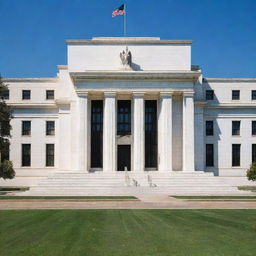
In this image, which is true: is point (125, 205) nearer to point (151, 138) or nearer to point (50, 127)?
point (151, 138)

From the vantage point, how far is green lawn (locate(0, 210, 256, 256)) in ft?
34.7

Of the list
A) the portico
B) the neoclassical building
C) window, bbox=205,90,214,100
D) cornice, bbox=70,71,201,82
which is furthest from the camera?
window, bbox=205,90,214,100

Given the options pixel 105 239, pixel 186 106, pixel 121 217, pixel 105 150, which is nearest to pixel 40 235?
pixel 105 239

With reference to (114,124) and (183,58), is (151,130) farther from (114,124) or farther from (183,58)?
(183,58)

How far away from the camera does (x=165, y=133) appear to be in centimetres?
4600

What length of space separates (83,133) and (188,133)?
13875mm

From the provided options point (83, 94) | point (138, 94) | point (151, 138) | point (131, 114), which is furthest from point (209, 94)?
point (83, 94)

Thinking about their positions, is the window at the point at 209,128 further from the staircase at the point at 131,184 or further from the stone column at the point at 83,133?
A: the stone column at the point at 83,133

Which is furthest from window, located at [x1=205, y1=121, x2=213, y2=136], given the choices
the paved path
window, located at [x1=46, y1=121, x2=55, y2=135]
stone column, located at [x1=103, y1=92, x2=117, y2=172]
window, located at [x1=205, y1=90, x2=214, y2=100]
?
the paved path

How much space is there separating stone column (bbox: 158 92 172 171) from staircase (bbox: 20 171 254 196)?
2.66 m

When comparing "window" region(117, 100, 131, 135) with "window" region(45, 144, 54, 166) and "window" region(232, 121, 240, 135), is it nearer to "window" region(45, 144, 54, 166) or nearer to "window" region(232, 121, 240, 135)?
"window" region(45, 144, 54, 166)

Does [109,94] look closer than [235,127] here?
Yes

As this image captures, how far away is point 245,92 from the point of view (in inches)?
2084

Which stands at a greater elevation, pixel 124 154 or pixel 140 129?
pixel 140 129
